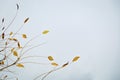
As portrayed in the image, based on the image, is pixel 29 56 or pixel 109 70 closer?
pixel 29 56

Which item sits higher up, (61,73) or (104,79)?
(61,73)

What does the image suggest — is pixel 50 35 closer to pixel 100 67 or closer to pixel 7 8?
pixel 7 8

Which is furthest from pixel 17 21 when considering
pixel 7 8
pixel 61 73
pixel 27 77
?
pixel 61 73

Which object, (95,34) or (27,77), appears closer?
(27,77)

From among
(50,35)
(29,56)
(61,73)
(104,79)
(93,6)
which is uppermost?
(93,6)

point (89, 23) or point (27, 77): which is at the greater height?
point (89, 23)

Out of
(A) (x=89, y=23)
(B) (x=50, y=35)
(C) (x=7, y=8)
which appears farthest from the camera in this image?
(A) (x=89, y=23)

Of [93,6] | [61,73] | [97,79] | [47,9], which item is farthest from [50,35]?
[97,79]

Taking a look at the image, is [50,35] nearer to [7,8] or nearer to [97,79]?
[7,8]

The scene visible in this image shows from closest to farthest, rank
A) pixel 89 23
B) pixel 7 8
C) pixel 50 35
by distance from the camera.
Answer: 1. pixel 7 8
2. pixel 50 35
3. pixel 89 23
